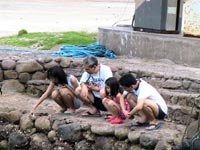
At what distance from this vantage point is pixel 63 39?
12.5 m

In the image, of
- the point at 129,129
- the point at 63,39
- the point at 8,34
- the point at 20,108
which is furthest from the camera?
the point at 8,34

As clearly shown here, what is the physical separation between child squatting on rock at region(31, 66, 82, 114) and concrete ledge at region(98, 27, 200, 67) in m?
2.24

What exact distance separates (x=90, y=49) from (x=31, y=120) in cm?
275

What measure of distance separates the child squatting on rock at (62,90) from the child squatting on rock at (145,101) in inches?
39.7

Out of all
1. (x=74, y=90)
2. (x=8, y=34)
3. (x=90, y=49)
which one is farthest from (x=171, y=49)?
(x=8, y=34)

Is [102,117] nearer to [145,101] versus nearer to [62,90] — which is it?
[62,90]

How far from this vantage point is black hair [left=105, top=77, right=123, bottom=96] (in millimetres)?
8141

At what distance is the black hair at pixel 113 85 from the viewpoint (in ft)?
26.7

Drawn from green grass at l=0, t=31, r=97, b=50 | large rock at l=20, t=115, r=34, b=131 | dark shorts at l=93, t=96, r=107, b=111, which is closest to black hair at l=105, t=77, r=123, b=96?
dark shorts at l=93, t=96, r=107, b=111

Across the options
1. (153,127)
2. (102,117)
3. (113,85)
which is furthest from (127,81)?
(102,117)

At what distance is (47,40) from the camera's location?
1252 centimetres

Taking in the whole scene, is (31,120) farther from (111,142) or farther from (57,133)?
(111,142)

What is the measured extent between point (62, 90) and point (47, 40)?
12.9 ft

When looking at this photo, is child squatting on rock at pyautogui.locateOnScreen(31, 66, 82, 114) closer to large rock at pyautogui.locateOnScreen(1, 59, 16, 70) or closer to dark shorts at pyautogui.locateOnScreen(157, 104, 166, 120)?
dark shorts at pyautogui.locateOnScreen(157, 104, 166, 120)
